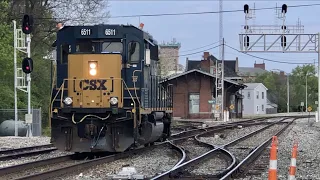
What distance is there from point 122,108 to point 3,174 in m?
4.16

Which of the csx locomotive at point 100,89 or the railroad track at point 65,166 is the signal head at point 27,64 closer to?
the csx locomotive at point 100,89

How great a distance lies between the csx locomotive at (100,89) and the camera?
14664 millimetres

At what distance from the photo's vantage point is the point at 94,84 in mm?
14875

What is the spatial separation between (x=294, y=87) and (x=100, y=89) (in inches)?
4520

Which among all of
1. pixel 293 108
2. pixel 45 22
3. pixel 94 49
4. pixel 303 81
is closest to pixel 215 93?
A: pixel 45 22

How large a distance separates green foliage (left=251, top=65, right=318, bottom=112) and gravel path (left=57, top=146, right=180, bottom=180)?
342 ft

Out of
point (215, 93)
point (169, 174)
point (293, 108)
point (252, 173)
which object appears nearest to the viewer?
point (169, 174)

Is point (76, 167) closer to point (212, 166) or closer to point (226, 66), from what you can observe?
point (212, 166)

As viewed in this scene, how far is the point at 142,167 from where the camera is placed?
13180 millimetres

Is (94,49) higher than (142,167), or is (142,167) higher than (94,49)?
(94,49)

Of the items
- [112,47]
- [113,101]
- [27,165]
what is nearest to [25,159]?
[27,165]

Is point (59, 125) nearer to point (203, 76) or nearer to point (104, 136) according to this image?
point (104, 136)

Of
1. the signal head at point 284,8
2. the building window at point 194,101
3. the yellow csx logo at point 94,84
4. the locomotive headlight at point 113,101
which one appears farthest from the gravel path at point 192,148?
the building window at point 194,101

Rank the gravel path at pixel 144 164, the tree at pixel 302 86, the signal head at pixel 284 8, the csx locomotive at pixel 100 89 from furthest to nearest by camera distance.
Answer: the tree at pixel 302 86, the signal head at pixel 284 8, the csx locomotive at pixel 100 89, the gravel path at pixel 144 164
